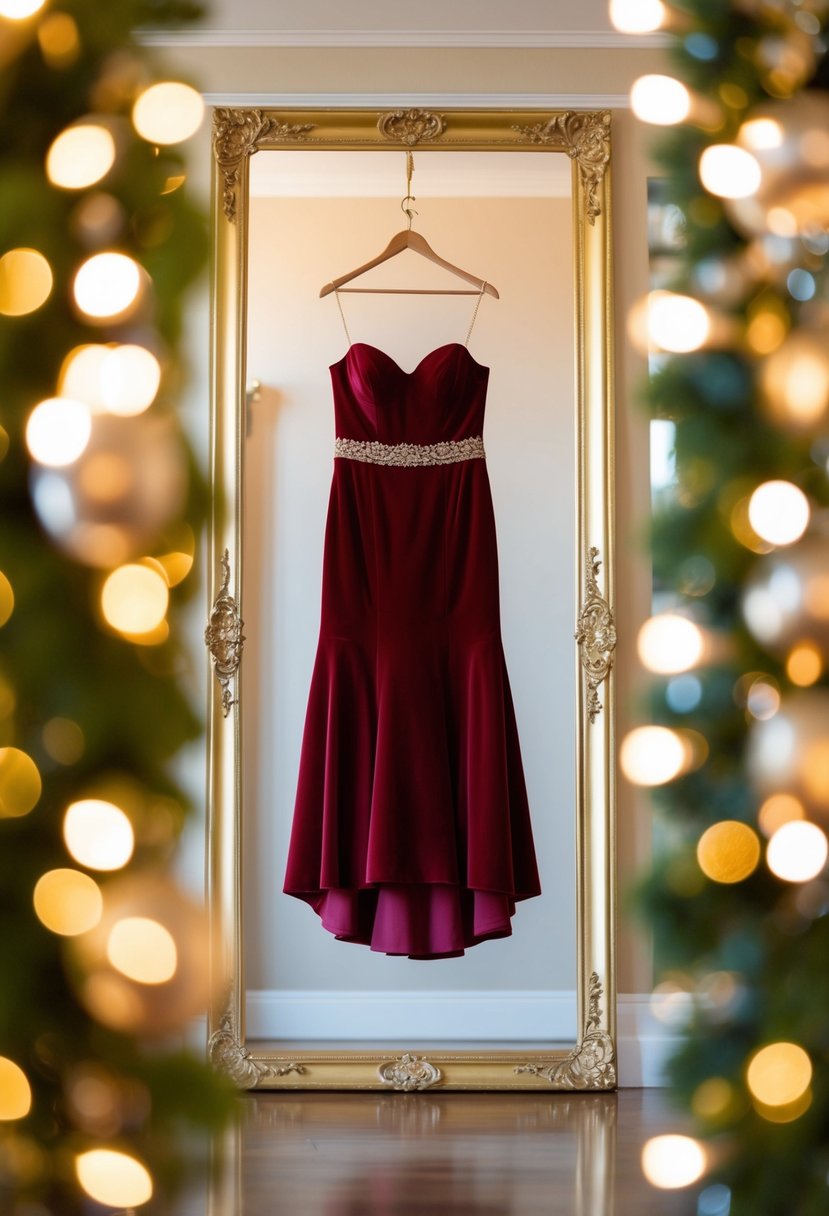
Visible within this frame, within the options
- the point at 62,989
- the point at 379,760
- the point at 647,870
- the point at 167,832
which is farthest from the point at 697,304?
the point at 379,760

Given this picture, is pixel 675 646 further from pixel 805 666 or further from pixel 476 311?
pixel 476 311

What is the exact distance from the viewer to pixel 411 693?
9.18ft

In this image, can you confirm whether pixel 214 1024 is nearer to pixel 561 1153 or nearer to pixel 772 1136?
pixel 561 1153

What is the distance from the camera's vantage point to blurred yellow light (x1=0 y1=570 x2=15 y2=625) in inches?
41.4

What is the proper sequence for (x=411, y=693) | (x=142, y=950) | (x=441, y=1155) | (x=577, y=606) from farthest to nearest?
1. (x=577, y=606)
2. (x=411, y=693)
3. (x=441, y=1155)
4. (x=142, y=950)

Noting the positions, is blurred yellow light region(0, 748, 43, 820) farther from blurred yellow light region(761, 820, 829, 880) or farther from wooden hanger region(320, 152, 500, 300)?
wooden hanger region(320, 152, 500, 300)

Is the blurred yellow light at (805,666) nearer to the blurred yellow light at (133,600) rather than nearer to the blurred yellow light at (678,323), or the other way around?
the blurred yellow light at (678,323)

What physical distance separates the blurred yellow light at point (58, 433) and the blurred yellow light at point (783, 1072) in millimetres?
878

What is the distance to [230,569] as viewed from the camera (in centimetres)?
296

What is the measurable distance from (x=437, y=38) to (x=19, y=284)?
231 centimetres

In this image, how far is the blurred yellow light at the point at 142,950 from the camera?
1045 mm

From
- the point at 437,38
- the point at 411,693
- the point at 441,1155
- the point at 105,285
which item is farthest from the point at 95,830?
the point at 437,38

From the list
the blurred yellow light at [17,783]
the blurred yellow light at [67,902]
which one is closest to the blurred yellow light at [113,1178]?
the blurred yellow light at [67,902]

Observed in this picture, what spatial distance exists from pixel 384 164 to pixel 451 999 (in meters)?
2.00
